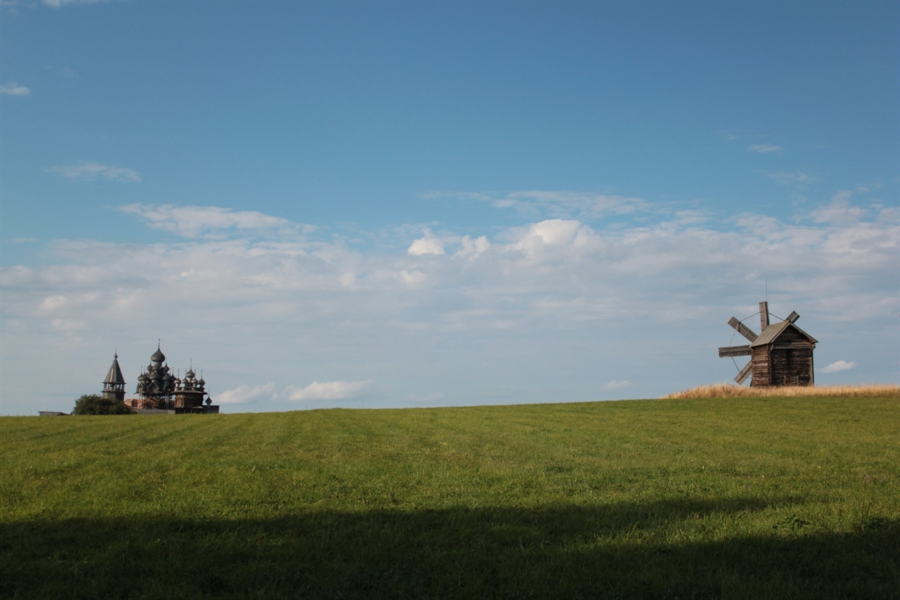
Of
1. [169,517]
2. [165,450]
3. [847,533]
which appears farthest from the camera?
[165,450]

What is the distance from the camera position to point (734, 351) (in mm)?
60375

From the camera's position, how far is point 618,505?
11.5 meters

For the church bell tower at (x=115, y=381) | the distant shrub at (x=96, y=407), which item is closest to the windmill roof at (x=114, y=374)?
the church bell tower at (x=115, y=381)

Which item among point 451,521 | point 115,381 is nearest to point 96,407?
point 115,381

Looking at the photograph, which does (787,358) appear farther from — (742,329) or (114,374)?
(114,374)

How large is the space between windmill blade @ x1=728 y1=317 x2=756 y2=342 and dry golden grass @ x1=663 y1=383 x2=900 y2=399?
389 inches

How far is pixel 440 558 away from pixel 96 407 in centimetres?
8806

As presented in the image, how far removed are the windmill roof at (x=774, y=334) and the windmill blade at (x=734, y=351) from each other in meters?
2.06

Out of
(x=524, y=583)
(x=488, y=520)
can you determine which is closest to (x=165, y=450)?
(x=488, y=520)

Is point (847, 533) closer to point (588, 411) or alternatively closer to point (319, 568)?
point (319, 568)

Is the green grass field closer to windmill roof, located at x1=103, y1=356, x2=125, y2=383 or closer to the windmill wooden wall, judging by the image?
the windmill wooden wall

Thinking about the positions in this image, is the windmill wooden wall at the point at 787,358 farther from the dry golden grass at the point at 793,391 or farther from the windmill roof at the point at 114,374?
the windmill roof at the point at 114,374

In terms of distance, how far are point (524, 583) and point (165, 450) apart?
1534 cm

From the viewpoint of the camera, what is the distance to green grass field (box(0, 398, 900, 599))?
7633 millimetres
